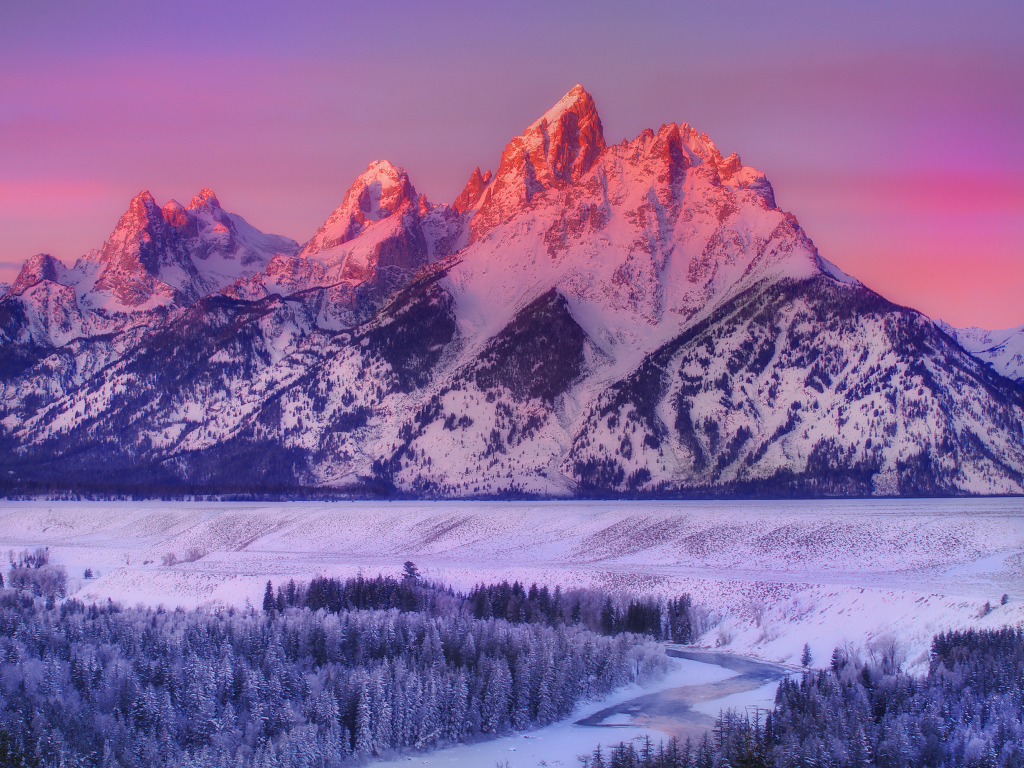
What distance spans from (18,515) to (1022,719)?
6991 inches

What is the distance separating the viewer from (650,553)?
431 feet

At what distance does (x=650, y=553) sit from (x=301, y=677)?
62.4 m

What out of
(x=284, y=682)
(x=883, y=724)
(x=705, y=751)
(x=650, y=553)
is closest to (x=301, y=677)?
(x=284, y=682)

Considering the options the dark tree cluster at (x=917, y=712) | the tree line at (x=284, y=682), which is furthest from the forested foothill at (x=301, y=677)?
the dark tree cluster at (x=917, y=712)

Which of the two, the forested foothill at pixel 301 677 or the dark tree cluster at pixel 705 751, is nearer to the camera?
the dark tree cluster at pixel 705 751

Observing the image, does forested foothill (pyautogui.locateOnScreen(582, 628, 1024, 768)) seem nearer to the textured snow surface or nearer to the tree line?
the textured snow surface

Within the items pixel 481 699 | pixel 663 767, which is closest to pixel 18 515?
pixel 481 699

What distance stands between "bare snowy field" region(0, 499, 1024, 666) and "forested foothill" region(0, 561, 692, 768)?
1230cm

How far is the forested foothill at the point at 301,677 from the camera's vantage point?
219 ft

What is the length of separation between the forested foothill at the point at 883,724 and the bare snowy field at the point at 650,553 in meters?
8.76

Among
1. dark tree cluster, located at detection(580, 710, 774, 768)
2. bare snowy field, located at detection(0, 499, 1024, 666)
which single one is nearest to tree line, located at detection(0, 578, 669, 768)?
dark tree cluster, located at detection(580, 710, 774, 768)

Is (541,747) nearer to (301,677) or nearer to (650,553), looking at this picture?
(301,677)

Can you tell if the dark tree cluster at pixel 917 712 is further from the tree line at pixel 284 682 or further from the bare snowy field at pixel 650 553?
the tree line at pixel 284 682

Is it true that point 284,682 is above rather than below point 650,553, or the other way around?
below
